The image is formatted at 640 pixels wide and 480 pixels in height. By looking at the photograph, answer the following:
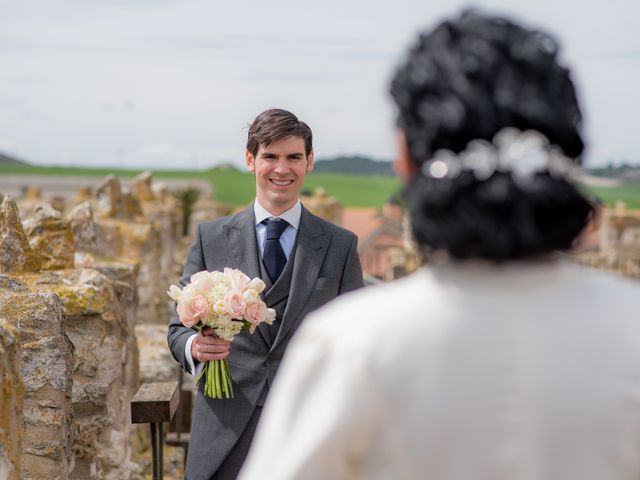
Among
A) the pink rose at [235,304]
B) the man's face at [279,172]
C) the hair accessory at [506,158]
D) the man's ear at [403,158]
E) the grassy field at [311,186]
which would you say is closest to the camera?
the hair accessory at [506,158]

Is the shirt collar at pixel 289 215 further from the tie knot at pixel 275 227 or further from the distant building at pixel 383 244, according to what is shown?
the distant building at pixel 383 244

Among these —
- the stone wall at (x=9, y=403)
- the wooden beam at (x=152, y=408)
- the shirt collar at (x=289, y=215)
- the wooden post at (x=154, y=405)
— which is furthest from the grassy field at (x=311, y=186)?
the stone wall at (x=9, y=403)

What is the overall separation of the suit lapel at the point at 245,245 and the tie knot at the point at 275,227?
70mm

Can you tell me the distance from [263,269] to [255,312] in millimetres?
430

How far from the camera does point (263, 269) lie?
4258 mm

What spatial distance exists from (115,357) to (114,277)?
4.74 feet

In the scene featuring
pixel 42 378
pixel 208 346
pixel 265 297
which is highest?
pixel 265 297

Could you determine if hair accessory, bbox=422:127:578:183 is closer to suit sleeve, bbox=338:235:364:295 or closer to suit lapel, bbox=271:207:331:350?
suit lapel, bbox=271:207:331:350

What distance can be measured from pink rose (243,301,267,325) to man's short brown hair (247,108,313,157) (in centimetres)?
76

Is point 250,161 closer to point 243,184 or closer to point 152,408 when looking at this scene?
point 152,408

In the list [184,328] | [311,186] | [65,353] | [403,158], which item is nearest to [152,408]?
[65,353]

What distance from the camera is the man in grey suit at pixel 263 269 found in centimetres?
404

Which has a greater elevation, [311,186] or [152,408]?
[152,408]

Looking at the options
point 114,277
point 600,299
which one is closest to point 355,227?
point 114,277
